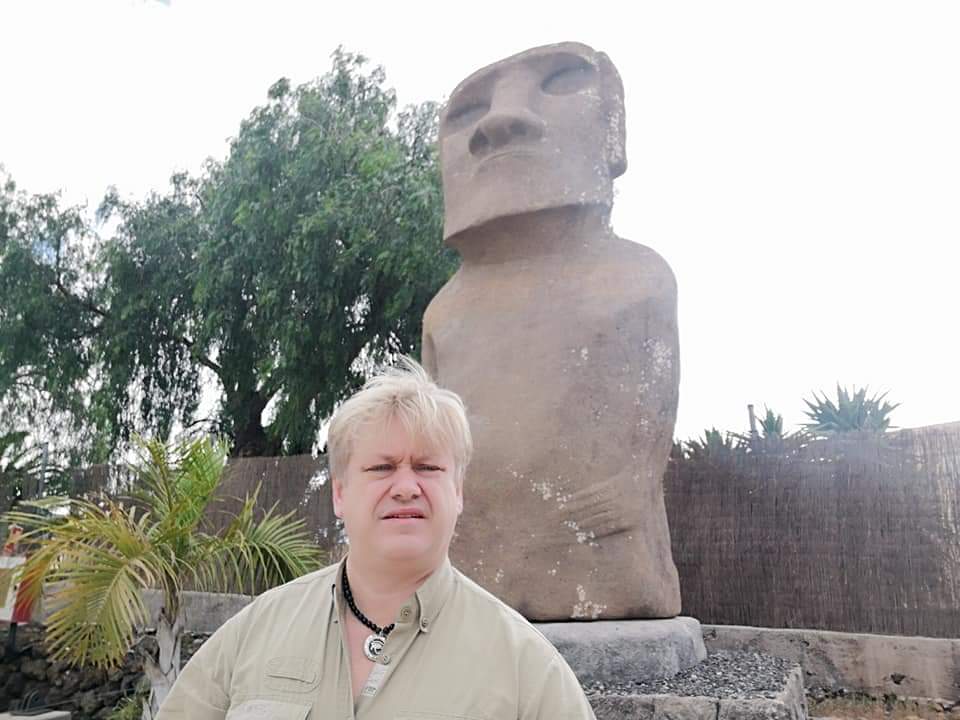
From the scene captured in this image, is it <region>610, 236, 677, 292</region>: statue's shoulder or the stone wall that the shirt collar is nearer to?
<region>610, 236, 677, 292</region>: statue's shoulder

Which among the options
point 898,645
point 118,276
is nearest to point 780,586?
point 898,645

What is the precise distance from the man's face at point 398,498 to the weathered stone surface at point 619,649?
6.48ft

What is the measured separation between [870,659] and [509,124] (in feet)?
10.6

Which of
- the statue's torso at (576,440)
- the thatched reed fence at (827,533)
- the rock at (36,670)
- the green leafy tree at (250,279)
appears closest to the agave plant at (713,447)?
the thatched reed fence at (827,533)

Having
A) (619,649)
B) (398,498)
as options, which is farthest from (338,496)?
(619,649)

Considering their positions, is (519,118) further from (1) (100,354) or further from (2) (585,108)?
(1) (100,354)

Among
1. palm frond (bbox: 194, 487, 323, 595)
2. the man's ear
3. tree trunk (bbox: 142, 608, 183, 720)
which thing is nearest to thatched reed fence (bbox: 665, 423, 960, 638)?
palm frond (bbox: 194, 487, 323, 595)

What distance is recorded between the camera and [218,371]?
11.9 metres

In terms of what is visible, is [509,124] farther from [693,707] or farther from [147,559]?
[147,559]

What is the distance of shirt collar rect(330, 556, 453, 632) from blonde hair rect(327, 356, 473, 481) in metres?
0.18

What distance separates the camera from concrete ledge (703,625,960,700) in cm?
414

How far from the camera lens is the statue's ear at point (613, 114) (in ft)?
13.9

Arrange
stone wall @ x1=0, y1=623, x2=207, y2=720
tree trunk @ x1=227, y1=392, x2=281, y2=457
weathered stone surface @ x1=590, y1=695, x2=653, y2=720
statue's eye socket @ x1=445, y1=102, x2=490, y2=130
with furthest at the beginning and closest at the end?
tree trunk @ x1=227, y1=392, x2=281, y2=457 → stone wall @ x1=0, y1=623, x2=207, y2=720 → statue's eye socket @ x1=445, y1=102, x2=490, y2=130 → weathered stone surface @ x1=590, y1=695, x2=653, y2=720

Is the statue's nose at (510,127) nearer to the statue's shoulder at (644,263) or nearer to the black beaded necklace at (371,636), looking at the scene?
the statue's shoulder at (644,263)
